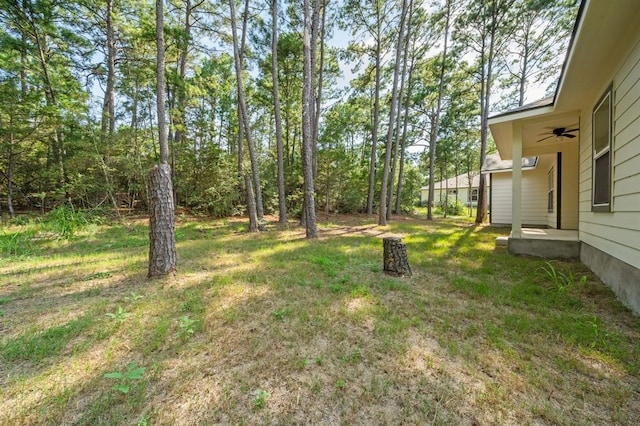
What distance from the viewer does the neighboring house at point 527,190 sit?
9.29 meters

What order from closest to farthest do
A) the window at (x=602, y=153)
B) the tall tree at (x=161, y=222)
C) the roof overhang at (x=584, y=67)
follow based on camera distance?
the roof overhang at (x=584, y=67) → the window at (x=602, y=153) → the tall tree at (x=161, y=222)

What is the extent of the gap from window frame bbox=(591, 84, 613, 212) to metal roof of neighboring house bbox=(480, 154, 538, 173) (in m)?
5.46

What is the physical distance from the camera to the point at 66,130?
883 cm

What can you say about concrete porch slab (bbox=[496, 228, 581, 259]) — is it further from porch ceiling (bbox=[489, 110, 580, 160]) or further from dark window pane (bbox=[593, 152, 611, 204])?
porch ceiling (bbox=[489, 110, 580, 160])

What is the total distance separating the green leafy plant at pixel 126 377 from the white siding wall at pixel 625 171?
4.44 m

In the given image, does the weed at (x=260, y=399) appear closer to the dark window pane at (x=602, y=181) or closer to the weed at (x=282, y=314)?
the weed at (x=282, y=314)

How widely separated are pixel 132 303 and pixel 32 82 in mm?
11346

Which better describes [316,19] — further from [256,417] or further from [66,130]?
[66,130]

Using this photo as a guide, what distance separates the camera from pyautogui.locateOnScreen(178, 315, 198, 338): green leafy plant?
214 cm

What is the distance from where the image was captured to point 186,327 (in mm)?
2223

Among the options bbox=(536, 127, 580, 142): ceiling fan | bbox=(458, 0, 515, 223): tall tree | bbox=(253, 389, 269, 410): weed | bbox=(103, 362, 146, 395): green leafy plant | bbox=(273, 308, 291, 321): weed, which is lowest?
bbox=(253, 389, 269, 410): weed

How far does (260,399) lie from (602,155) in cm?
518

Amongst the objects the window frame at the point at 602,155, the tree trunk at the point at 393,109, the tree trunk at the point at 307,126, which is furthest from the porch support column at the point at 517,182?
the tree trunk at the point at 393,109

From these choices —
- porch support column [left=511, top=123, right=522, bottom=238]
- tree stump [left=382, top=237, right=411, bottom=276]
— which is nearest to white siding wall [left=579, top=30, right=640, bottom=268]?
porch support column [left=511, top=123, right=522, bottom=238]
